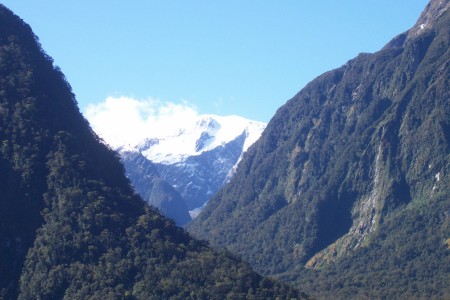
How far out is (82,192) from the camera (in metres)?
155

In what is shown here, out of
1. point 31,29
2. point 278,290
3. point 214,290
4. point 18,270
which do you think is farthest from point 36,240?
point 31,29

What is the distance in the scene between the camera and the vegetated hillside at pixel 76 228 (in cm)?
13950

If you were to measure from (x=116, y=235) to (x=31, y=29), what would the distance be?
6083 cm

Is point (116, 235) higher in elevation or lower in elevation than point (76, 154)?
lower

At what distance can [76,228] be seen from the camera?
489 ft

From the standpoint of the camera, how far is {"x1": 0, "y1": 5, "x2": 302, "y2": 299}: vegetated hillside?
5492 inches

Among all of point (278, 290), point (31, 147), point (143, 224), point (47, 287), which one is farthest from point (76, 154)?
point (278, 290)

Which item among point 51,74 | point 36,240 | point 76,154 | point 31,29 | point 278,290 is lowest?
point 278,290

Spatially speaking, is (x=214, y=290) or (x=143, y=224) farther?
(x=143, y=224)

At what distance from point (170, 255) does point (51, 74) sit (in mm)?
52960

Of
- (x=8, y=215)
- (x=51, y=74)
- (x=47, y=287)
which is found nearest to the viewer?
(x=47, y=287)

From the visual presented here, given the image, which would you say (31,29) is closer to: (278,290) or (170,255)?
Answer: (170,255)

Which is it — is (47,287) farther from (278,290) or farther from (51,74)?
(51,74)

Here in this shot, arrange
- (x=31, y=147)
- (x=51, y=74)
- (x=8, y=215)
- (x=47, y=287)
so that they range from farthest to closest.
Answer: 1. (x=51, y=74)
2. (x=31, y=147)
3. (x=8, y=215)
4. (x=47, y=287)
